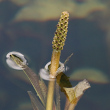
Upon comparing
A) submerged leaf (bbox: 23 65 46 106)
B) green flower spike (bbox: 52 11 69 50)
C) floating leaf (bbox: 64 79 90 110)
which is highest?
green flower spike (bbox: 52 11 69 50)

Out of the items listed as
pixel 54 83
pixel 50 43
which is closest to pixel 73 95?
pixel 54 83

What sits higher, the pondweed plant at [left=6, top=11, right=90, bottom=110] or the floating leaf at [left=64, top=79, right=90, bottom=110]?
the pondweed plant at [left=6, top=11, right=90, bottom=110]

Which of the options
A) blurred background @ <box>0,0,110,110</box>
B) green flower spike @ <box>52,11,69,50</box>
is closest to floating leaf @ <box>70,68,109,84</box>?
blurred background @ <box>0,0,110,110</box>

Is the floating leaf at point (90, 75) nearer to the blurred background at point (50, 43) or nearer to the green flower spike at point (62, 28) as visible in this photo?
the blurred background at point (50, 43)

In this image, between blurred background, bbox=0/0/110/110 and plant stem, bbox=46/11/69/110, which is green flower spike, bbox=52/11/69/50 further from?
blurred background, bbox=0/0/110/110

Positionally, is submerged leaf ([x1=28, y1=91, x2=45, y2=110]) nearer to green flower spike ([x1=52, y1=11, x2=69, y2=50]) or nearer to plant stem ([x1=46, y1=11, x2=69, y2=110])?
plant stem ([x1=46, y1=11, x2=69, y2=110])

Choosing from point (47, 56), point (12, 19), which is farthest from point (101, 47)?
point (12, 19)

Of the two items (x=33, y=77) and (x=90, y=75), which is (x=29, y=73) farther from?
(x=90, y=75)
